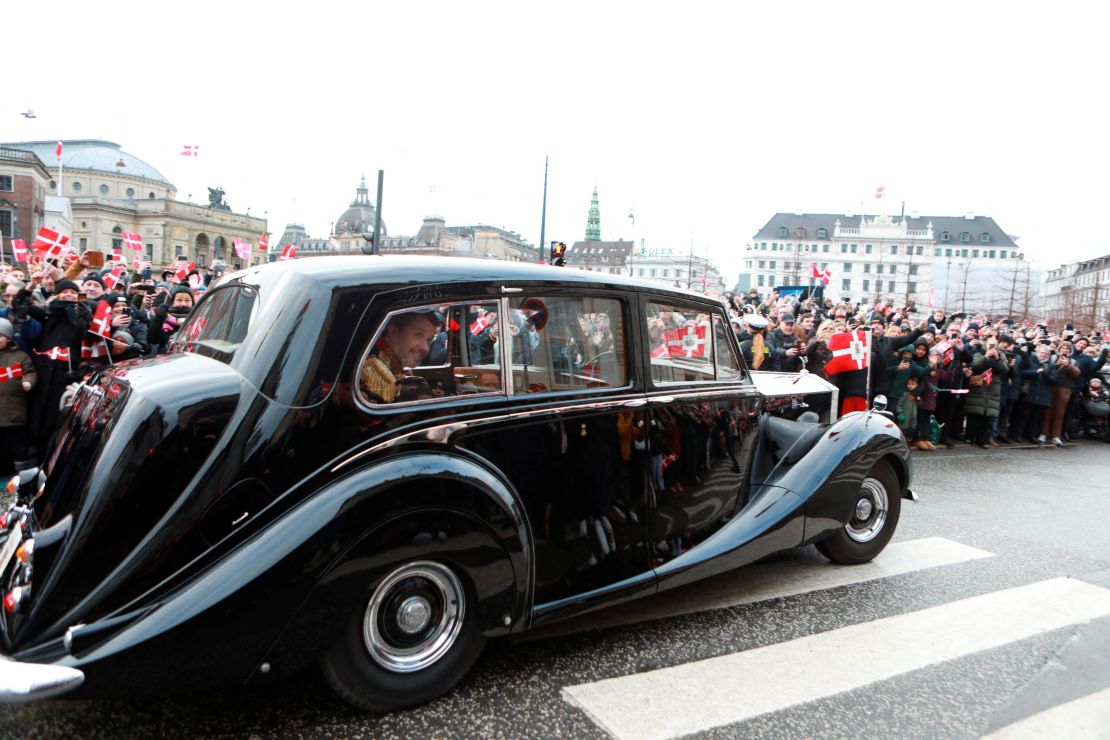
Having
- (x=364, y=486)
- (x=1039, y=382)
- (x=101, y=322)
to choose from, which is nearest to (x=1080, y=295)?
(x=1039, y=382)

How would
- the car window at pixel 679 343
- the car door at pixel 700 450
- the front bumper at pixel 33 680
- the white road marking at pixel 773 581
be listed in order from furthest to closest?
1. the white road marking at pixel 773 581
2. the car window at pixel 679 343
3. the car door at pixel 700 450
4. the front bumper at pixel 33 680

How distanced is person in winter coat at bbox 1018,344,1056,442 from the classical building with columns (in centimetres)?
9176

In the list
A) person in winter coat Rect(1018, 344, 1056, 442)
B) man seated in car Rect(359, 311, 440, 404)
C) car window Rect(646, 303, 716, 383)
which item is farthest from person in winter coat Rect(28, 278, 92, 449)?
person in winter coat Rect(1018, 344, 1056, 442)

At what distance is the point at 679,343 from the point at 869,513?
2179mm

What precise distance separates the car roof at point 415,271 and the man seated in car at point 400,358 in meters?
A: 0.17

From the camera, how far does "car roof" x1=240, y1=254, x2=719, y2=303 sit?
2816mm

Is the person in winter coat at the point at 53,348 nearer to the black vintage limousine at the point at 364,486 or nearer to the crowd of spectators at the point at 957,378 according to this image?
the black vintage limousine at the point at 364,486

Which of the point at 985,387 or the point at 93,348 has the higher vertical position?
the point at 93,348

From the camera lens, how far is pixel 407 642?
277 centimetres

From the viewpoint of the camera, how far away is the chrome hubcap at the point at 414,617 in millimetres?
2670

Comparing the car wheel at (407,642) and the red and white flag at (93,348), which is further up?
the red and white flag at (93,348)

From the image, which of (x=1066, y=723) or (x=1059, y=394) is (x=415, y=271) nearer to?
(x=1066, y=723)

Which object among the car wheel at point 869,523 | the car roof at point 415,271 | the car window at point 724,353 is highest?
the car roof at point 415,271

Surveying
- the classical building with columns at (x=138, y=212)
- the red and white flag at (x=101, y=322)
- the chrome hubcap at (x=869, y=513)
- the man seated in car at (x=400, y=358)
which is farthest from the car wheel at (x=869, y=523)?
the classical building with columns at (x=138, y=212)
